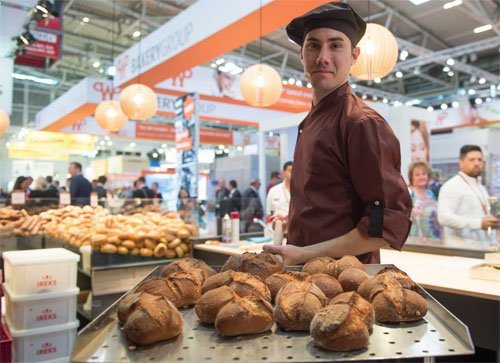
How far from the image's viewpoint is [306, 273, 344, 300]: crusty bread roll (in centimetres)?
83

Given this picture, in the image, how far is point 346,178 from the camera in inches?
50.8

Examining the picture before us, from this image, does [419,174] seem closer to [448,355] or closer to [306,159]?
[306,159]

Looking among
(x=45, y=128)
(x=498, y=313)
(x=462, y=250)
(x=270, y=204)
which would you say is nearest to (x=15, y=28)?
(x=270, y=204)

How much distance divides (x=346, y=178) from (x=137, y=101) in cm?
520

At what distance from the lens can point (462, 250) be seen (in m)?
3.01

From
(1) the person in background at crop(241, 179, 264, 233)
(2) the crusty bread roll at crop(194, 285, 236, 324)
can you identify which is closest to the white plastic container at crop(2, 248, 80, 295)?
(2) the crusty bread roll at crop(194, 285, 236, 324)

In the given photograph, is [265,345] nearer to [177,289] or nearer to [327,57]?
[177,289]

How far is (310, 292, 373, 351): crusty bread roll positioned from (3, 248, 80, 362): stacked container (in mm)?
2522

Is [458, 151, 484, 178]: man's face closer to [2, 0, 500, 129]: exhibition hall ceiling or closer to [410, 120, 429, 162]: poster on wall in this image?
[410, 120, 429, 162]: poster on wall

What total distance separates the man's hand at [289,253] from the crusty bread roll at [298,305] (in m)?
0.30

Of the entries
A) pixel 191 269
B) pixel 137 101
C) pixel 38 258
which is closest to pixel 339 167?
pixel 191 269

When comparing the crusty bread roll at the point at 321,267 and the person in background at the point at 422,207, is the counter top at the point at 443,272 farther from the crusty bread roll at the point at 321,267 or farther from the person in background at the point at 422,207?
the crusty bread roll at the point at 321,267

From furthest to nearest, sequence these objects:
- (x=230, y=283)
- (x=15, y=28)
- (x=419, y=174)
Result: (x=15, y=28) → (x=419, y=174) → (x=230, y=283)

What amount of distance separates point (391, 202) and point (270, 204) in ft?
15.4
